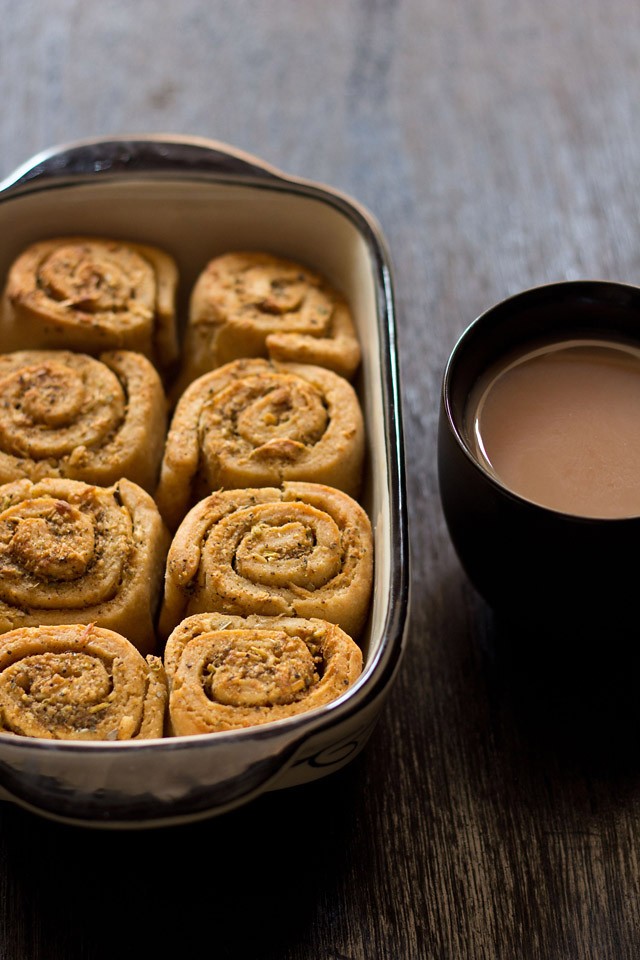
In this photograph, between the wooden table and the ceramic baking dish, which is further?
the wooden table

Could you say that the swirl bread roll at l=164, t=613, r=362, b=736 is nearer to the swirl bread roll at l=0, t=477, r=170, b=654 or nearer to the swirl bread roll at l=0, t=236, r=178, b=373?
the swirl bread roll at l=0, t=477, r=170, b=654

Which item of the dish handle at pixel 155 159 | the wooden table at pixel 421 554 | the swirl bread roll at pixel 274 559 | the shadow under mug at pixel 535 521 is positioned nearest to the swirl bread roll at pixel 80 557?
the swirl bread roll at pixel 274 559

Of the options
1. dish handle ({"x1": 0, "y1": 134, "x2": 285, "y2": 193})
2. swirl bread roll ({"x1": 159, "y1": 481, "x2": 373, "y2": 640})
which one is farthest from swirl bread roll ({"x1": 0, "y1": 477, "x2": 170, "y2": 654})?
dish handle ({"x1": 0, "y1": 134, "x2": 285, "y2": 193})

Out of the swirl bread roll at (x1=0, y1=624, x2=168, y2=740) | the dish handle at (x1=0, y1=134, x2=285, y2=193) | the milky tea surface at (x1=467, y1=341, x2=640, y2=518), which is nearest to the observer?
the swirl bread roll at (x1=0, y1=624, x2=168, y2=740)

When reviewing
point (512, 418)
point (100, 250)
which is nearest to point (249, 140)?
point (100, 250)

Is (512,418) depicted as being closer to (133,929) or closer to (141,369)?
(141,369)

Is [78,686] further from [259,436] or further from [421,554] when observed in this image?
[421,554]
